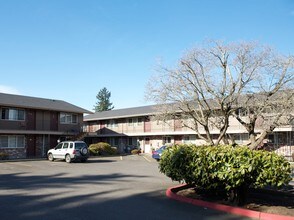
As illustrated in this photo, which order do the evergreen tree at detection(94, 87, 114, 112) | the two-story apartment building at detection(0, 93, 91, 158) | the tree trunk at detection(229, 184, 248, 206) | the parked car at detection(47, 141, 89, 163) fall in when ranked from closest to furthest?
the tree trunk at detection(229, 184, 248, 206), the parked car at detection(47, 141, 89, 163), the two-story apartment building at detection(0, 93, 91, 158), the evergreen tree at detection(94, 87, 114, 112)

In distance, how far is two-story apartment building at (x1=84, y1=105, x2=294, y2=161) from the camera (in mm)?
34875

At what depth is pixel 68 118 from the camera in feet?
130

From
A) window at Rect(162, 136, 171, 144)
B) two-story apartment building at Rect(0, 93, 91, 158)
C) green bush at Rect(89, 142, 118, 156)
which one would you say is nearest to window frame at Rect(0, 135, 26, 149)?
two-story apartment building at Rect(0, 93, 91, 158)

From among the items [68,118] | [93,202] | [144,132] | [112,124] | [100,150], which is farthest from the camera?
[112,124]

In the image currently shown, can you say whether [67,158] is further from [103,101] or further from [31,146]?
[103,101]

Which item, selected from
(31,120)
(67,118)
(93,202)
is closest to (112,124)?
(67,118)

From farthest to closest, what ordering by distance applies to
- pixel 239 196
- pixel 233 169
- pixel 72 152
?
pixel 72 152, pixel 239 196, pixel 233 169

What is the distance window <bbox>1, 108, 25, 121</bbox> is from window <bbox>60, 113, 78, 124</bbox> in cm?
489

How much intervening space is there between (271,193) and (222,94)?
5.89m

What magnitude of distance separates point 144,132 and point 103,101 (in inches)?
2383

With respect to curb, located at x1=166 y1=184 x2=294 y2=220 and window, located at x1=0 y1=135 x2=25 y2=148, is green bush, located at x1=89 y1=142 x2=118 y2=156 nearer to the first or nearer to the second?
window, located at x1=0 y1=135 x2=25 y2=148

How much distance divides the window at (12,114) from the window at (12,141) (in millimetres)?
1792

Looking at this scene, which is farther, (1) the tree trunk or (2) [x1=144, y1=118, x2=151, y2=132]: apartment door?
(2) [x1=144, y1=118, x2=151, y2=132]: apartment door

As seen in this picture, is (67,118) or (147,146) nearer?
(67,118)
